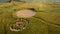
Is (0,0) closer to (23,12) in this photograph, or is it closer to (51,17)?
(23,12)

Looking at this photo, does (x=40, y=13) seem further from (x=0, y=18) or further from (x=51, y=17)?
(x=0, y=18)

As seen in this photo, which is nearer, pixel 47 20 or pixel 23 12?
pixel 47 20

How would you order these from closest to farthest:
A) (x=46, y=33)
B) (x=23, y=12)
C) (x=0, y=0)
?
(x=46, y=33) < (x=23, y=12) < (x=0, y=0)

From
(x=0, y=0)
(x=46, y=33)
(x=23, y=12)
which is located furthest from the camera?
(x=0, y=0)

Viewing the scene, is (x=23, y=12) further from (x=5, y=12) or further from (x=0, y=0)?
(x=0, y=0)

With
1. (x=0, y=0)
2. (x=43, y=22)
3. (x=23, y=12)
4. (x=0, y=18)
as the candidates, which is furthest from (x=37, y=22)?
(x=0, y=0)

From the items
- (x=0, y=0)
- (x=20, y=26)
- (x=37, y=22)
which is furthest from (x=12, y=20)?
(x=0, y=0)

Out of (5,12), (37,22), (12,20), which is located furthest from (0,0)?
(37,22)

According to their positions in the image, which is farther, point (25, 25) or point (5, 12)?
point (5, 12)
